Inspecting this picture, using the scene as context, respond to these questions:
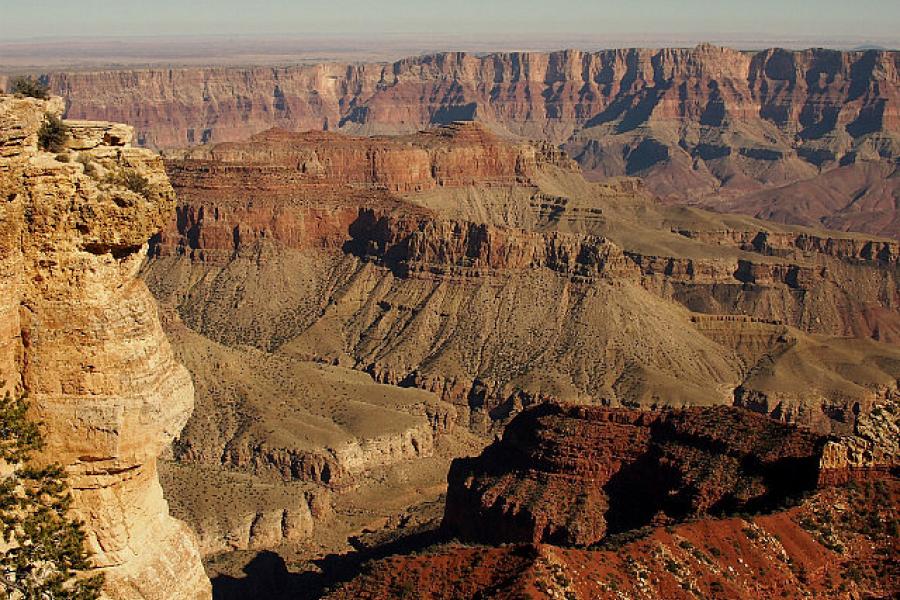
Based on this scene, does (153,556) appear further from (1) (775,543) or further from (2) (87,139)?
(1) (775,543)

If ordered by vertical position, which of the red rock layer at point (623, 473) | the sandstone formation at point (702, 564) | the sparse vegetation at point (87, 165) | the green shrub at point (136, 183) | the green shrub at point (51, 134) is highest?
the green shrub at point (51, 134)

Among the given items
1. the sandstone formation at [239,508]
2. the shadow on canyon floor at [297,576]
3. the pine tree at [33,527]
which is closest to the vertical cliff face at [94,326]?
the pine tree at [33,527]

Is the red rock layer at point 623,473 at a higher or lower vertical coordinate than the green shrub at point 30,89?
lower

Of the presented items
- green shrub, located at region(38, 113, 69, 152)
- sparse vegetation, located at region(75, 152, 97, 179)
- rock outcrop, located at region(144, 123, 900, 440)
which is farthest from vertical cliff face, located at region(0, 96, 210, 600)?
rock outcrop, located at region(144, 123, 900, 440)

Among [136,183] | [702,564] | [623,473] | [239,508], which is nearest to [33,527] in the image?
[136,183]

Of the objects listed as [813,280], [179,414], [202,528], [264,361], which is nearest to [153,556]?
[179,414]

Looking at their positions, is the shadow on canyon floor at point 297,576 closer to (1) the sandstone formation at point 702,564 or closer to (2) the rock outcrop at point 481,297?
(2) the rock outcrop at point 481,297

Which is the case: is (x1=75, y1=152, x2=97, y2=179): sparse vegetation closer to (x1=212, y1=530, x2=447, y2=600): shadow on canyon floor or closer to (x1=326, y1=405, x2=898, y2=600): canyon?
(x1=326, y1=405, x2=898, y2=600): canyon
